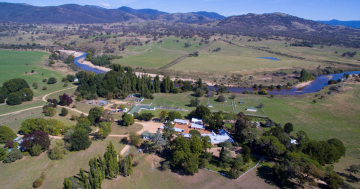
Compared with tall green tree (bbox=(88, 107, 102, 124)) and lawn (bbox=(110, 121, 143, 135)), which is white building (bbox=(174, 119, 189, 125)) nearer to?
lawn (bbox=(110, 121, 143, 135))

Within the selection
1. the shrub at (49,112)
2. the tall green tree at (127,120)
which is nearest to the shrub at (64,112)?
the shrub at (49,112)

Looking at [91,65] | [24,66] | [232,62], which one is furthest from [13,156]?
[232,62]

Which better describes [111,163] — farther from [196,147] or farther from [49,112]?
[49,112]

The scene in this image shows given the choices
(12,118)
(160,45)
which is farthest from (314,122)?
(160,45)

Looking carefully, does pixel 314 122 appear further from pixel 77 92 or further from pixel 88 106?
pixel 77 92

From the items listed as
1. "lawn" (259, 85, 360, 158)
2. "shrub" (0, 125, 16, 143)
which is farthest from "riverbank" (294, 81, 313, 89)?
"shrub" (0, 125, 16, 143)
